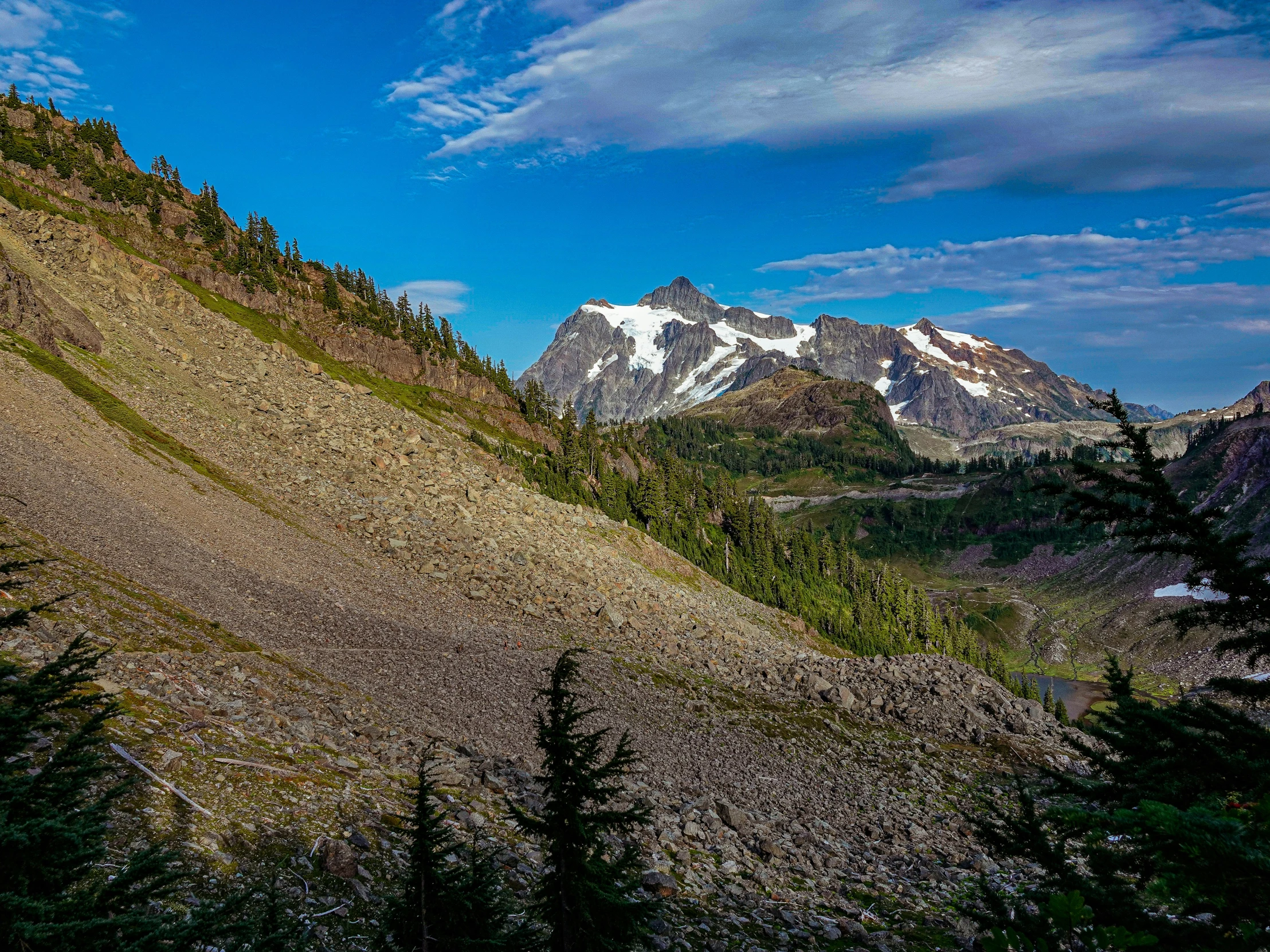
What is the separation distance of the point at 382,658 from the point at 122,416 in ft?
107

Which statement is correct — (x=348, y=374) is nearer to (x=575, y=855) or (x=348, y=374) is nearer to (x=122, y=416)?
(x=122, y=416)

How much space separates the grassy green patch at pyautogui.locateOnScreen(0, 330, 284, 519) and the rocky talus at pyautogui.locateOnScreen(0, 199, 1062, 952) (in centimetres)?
28

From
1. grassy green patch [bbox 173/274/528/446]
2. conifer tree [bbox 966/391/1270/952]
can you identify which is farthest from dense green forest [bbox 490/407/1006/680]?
conifer tree [bbox 966/391/1270/952]

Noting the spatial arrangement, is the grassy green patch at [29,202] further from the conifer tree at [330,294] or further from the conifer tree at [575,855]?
the conifer tree at [575,855]

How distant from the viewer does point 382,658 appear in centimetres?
3706

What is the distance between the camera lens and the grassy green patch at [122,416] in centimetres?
4975

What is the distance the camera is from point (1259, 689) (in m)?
9.93

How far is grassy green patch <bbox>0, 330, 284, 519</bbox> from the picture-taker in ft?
163

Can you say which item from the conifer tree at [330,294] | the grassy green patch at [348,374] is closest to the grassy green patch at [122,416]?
the grassy green patch at [348,374]

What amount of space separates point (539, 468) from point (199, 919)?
10671 cm

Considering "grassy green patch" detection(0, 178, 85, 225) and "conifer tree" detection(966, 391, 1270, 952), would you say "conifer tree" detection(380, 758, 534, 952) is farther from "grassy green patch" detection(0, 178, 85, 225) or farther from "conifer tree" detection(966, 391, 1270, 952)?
"grassy green patch" detection(0, 178, 85, 225)

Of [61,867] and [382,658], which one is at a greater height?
[382,658]

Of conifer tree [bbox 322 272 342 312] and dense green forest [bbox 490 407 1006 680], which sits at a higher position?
conifer tree [bbox 322 272 342 312]

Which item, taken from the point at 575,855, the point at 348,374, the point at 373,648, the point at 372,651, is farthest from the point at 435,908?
the point at 348,374
